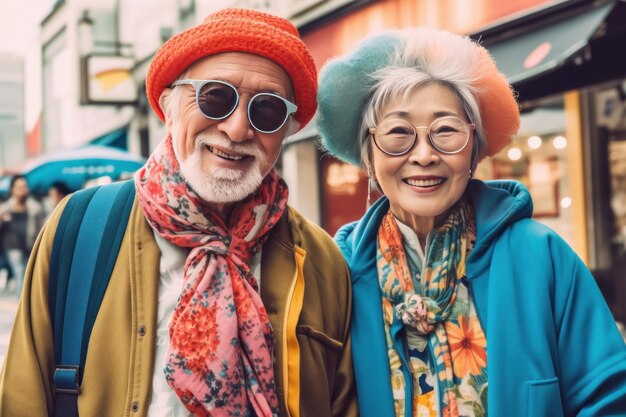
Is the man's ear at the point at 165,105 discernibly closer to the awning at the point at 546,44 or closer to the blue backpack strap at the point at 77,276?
the blue backpack strap at the point at 77,276

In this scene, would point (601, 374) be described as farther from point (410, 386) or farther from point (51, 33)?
point (51, 33)

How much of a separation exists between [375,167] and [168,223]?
73cm

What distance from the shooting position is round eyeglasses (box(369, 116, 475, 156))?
221 centimetres

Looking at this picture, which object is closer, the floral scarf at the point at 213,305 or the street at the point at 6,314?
the floral scarf at the point at 213,305

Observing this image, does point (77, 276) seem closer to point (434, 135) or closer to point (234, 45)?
point (234, 45)

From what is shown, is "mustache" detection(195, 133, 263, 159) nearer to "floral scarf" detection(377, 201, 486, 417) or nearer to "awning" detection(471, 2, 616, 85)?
"floral scarf" detection(377, 201, 486, 417)

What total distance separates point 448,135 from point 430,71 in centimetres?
22

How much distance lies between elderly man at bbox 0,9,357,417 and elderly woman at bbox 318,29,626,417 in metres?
0.17

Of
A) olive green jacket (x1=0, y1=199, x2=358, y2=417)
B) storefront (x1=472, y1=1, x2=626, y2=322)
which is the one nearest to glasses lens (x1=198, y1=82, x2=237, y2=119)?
olive green jacket (x1=0, y1=199, x2=358, y2=417)

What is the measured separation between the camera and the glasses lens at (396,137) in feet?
7.32

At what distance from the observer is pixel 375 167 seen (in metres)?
2.36

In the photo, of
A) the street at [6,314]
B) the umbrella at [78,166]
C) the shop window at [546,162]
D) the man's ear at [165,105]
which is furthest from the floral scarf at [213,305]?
the umbrella at [78,166]

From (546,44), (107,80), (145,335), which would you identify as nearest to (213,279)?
(145,335)

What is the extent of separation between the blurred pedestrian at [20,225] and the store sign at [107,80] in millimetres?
5026
